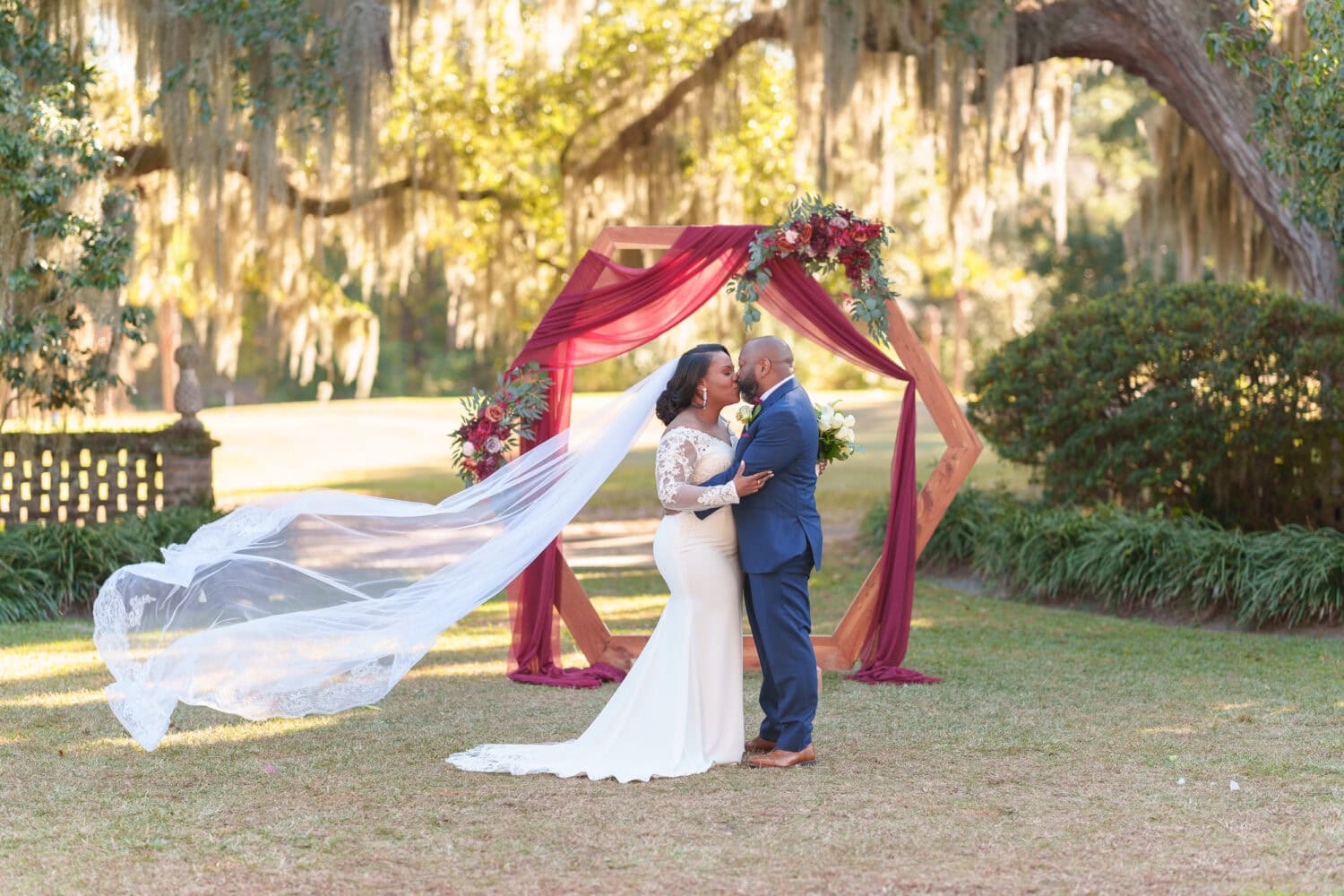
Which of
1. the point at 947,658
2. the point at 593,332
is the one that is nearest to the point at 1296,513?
the point at 947,658

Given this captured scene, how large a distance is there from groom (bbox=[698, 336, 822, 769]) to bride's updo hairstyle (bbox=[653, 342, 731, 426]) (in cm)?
20

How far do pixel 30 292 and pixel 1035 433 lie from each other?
752 centimetres

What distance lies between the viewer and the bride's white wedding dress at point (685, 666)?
5.65m

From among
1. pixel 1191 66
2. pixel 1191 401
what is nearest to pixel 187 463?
pixel 1191 401


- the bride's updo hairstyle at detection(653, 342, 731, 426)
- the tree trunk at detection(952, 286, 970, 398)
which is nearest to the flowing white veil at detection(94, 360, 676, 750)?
the bride's updo hairstyle at detection(653, 342, 731, 426)

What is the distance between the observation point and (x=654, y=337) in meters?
7.57

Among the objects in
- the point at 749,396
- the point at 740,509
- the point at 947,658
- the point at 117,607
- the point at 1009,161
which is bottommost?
the point at 947,658

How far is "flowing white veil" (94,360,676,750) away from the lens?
5.67 metres

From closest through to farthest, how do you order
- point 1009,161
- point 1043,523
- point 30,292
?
point 30,292
point 1043,523
point 1009,161

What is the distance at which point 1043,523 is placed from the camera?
34.9 feet

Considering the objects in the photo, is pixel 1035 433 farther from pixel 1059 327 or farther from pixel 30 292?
pixel 30 292

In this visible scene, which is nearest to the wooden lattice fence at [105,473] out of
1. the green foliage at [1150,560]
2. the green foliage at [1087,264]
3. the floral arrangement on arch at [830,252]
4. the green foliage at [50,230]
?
the green foliage at [50,230]

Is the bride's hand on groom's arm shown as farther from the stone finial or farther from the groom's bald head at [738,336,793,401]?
the stone finial

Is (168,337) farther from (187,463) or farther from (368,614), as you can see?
(368,614)
